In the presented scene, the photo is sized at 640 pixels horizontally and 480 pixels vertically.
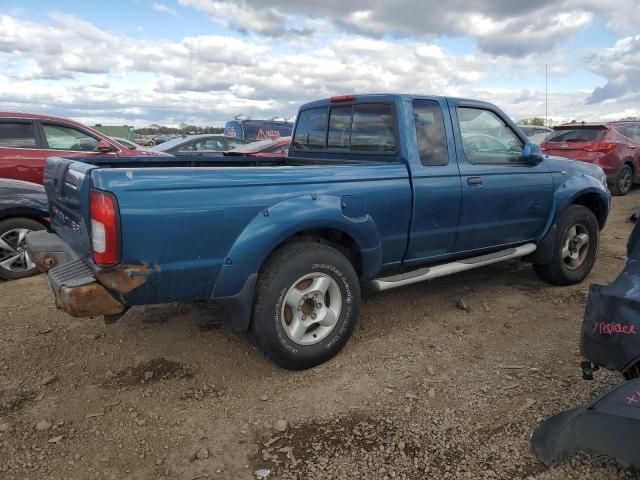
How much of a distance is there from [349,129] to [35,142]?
4961mm

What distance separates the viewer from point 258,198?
298 centimetres

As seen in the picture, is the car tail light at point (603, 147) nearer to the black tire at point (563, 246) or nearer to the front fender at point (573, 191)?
the front fender at point (573, 191)

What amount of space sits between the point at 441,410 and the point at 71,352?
8.42ft

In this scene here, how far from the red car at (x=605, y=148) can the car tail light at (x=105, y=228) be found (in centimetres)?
1001

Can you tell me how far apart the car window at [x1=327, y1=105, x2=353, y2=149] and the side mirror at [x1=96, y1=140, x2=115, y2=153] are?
172 inches

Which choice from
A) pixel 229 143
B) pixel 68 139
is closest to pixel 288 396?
pixel 68 139

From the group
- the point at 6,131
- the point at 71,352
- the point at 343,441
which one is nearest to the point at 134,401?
the point at 71,352

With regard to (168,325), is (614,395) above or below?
above

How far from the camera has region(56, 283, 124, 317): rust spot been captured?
8.79ft

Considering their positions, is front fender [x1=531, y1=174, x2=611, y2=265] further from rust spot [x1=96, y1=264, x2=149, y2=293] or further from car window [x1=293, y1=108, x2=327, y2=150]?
rust spot [x1=96, y1=264, x2=149, y2=293]

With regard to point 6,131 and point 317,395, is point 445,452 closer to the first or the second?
point 317,395

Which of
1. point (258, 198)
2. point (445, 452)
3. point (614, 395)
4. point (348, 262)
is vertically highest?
point (258, 198)

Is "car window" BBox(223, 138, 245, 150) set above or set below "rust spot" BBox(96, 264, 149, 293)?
above

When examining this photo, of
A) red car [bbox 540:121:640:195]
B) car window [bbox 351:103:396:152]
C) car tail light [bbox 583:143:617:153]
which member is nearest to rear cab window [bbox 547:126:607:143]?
red car [bbox 540:121:640:195]
